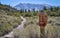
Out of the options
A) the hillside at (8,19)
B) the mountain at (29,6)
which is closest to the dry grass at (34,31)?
the mountain at (29,6)

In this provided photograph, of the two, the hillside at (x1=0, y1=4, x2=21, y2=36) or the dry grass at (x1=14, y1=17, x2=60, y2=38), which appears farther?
the hillside at (x1=0, y1=4, x2=21, y2=36)

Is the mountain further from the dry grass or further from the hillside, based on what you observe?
the dry grass

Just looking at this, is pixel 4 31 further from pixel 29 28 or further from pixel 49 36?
pixel 49 36

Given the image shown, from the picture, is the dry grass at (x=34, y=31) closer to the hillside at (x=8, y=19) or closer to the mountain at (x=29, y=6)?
the mountain at (x=29, y=6)

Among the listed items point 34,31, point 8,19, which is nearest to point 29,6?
point 34,31

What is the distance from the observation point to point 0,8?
18.4ft

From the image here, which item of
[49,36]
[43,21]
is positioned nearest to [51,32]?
[49,36]

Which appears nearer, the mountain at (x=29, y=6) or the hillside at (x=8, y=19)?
the mountain at (x=29, y=6)

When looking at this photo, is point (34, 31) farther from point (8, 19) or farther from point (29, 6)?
point (8, 19)

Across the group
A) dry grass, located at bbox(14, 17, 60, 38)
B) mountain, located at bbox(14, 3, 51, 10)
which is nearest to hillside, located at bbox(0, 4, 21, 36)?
mountain, located at bbox(14, 3, 51, 10)

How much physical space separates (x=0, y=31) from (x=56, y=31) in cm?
153

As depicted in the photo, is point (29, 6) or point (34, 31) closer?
point (34, 31)

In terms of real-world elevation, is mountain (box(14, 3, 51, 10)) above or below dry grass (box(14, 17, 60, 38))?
above

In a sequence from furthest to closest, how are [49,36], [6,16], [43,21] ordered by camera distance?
[6,16] < [49,36] < [43,21]
